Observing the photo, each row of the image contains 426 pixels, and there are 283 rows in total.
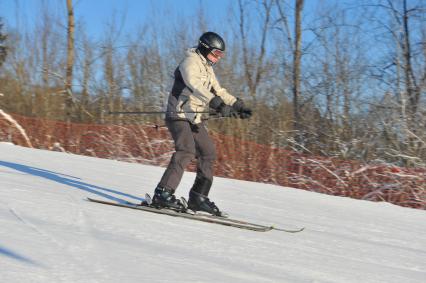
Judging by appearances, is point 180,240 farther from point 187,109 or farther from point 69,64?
point 69,64

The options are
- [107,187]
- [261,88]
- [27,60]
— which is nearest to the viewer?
[107,187]

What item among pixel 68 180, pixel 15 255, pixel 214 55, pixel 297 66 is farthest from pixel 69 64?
pixel 15 255

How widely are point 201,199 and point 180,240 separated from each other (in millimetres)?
1292

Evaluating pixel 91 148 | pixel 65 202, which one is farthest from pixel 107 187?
pixel 91 148

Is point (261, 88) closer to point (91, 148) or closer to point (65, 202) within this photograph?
point (91, 148)

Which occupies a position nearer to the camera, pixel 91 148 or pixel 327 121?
pixel 91 148

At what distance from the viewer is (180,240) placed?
4184 millimetres

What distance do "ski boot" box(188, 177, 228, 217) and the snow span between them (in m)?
0.47

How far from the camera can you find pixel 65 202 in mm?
5125

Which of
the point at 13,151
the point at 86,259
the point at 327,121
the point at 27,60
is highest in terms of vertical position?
the point at 27,60

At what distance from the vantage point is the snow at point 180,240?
10.6 ft

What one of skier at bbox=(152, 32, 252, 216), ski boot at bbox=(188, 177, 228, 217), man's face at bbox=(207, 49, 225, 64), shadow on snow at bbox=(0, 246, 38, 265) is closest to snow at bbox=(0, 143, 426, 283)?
shadow on snow at bbox=(0, 246, 38, 265)

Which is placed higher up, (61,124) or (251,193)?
(61,124)

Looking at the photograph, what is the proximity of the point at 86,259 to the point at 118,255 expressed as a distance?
24 cm
